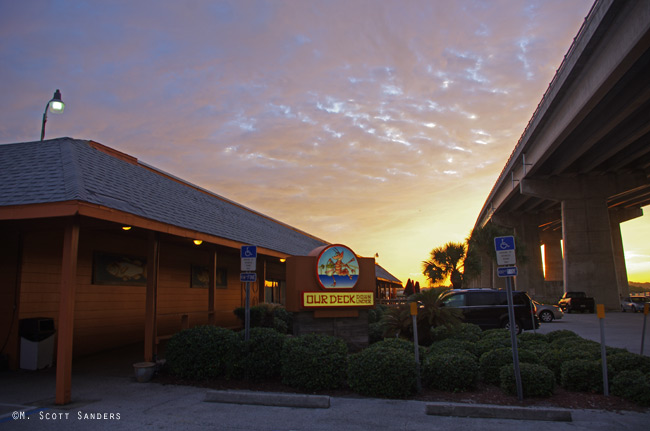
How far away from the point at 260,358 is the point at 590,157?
33133mm

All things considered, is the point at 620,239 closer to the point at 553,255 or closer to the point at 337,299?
the point at 553,255

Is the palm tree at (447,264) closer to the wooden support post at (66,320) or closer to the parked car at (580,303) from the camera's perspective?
the parked car at (580,303)

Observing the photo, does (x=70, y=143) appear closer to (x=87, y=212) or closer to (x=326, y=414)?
(x=87, y=212)

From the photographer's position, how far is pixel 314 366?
8273mm

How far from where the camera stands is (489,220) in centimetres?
6431

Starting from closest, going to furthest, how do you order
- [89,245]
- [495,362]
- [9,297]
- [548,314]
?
1. [495,362]
2. [9,297]
3. [89,245]
4. [548,314]

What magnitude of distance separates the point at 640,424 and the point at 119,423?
23.9 ft

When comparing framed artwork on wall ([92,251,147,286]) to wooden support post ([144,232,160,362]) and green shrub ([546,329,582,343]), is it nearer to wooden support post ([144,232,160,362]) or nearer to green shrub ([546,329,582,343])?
wooden support post ([144,232,160,362])

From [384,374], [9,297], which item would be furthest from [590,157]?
[9,297]

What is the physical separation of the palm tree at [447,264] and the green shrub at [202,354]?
1626 inches

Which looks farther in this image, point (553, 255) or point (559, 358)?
point (553, 255)

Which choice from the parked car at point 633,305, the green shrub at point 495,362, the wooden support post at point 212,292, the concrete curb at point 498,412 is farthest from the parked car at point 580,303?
the concrete curb at point 498,412

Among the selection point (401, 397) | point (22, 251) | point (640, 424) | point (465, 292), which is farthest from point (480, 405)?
point (465, 292)

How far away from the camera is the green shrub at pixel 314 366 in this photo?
8227 millimetres
